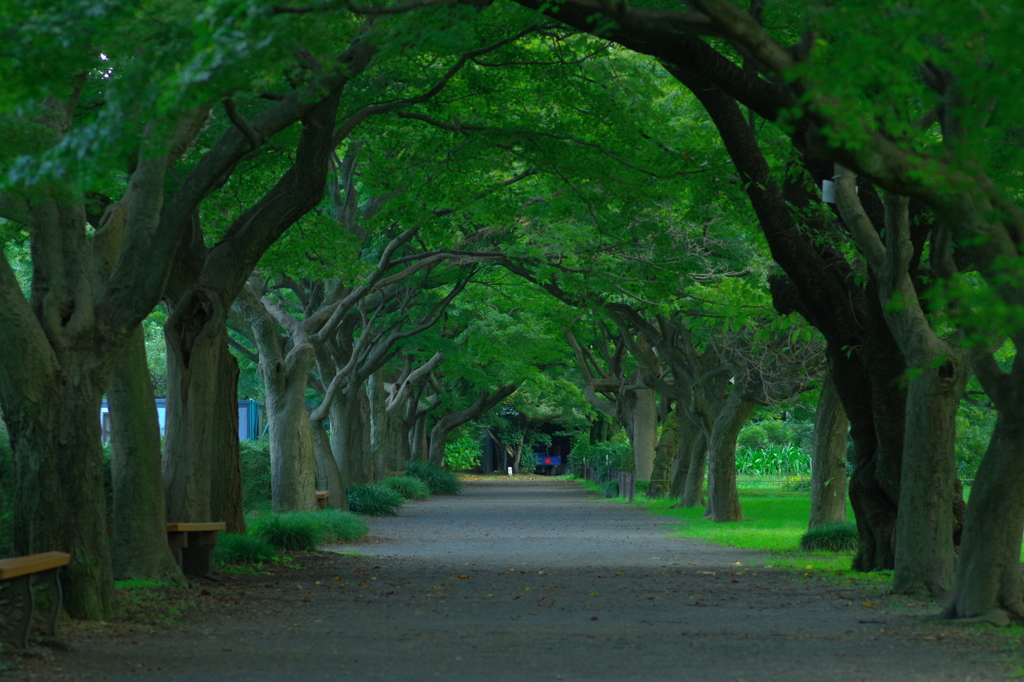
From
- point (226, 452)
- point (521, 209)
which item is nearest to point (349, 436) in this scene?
point (521, 209)

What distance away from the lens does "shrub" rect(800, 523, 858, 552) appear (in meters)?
16.2

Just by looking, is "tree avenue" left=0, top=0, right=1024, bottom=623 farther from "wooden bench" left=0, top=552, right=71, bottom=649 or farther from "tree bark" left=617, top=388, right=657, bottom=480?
"tree bark" left=617, top=388, right=657, bottom=480

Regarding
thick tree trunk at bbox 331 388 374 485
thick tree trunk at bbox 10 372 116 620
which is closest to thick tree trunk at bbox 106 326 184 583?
thick tree trunk at bbox 10 372 116 620

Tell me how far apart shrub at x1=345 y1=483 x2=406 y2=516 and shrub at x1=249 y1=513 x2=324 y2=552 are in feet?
35.0

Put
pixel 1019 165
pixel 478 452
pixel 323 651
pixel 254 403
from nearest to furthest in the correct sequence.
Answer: pixel 323 651 < pixel 1019 165 < pixel 254 403 < pixel 478 452

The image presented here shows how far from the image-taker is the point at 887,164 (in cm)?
687

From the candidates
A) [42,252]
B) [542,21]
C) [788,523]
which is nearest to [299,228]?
[542,21]

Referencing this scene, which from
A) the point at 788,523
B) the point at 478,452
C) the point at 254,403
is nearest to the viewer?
the point at 788,523

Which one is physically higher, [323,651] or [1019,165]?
[1019,165]

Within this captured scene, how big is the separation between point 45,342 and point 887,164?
627cm

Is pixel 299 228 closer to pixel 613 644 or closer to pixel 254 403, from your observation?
pixel 613 644

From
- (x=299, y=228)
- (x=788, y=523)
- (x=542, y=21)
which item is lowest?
(x=788, y=523)

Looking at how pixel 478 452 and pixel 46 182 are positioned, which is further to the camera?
pixel 478 452

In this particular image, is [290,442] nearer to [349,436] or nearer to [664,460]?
[349,436]
